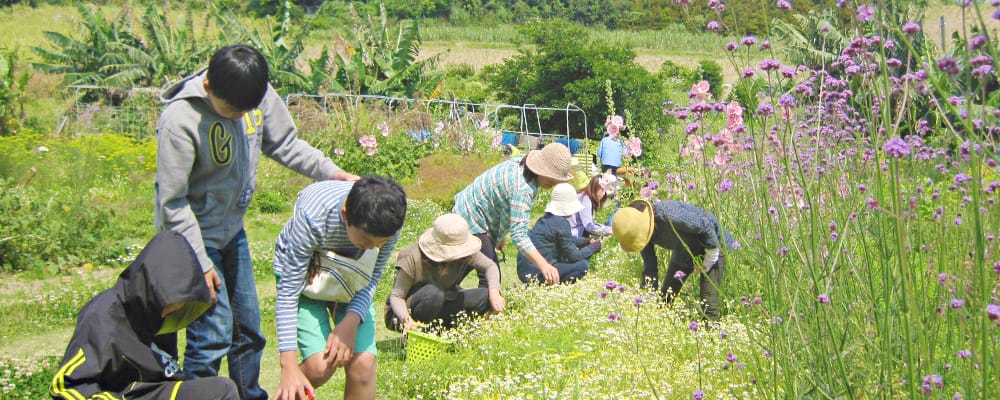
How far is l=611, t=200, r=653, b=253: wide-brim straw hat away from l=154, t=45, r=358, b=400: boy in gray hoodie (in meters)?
2.41

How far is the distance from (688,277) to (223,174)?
12.7ft

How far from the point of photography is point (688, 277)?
682 centimetres

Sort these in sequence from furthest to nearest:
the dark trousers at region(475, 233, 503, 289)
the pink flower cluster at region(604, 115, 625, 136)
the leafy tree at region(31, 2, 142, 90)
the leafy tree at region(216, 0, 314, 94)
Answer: the leafy tree at region(31, 2, 142, 90) < the leafy tree at region(216, 0, 314, 94) < the pink flower cluster at region(604, 115, 625, 136) < the dark trousers at region(475, 233, 503, 289)

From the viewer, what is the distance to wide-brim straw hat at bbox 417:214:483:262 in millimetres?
5641

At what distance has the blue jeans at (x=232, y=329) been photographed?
12.6 feet

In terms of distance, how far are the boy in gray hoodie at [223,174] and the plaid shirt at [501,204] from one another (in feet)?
6.46

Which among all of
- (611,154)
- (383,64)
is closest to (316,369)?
(611,154)

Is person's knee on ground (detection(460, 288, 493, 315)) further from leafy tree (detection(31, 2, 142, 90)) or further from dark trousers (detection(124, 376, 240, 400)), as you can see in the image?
leafy tree (detection(31, 2, 142, 90))

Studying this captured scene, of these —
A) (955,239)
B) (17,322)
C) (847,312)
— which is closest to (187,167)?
(847,312)

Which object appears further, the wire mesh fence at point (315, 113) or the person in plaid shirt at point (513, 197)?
the wire mesh fence at point (315, 113)

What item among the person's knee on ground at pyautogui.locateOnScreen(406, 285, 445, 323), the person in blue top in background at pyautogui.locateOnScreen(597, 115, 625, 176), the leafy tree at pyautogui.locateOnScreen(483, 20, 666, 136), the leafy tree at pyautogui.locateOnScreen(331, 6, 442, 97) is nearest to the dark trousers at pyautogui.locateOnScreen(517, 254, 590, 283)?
the person's knee on ground at pyautogui.locateOnScreen(406, 285, 445, 323)

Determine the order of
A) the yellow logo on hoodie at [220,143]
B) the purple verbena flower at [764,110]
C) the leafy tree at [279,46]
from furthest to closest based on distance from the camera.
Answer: the leafy tree at [279,46], the yellow logo on hoodie at [220,143], the purple verbena flower at [764,110]

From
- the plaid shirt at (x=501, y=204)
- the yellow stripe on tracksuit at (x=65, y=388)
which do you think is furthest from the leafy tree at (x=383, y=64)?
the yellow stripe on tracksuit at (x=65, y=388)

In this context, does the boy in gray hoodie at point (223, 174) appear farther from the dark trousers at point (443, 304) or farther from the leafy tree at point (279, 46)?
the leafy tree at point (279, 46)
